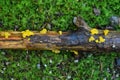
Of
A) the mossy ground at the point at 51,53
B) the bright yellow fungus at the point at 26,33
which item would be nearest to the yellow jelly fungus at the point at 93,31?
the mossy ground at the point at 51,53

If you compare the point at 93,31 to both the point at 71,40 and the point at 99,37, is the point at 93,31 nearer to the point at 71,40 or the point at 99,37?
the point at 99,37

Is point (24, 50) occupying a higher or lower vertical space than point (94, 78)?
higher

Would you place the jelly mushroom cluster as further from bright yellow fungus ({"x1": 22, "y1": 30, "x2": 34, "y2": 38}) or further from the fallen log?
bright yellow fungus ({"x1": 22, "y1": 30, "x2": 34, "y2": 38})

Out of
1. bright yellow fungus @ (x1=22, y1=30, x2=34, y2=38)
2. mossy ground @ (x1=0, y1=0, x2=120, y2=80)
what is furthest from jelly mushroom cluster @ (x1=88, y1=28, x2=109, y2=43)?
bright yellow fungus @ (x1=22, y1=30, x2=34, y2=38)

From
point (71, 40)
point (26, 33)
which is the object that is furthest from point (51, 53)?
point (26, 33)

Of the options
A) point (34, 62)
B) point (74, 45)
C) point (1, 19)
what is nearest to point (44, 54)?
point (34, 62)

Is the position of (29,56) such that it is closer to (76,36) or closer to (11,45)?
(11,45)
